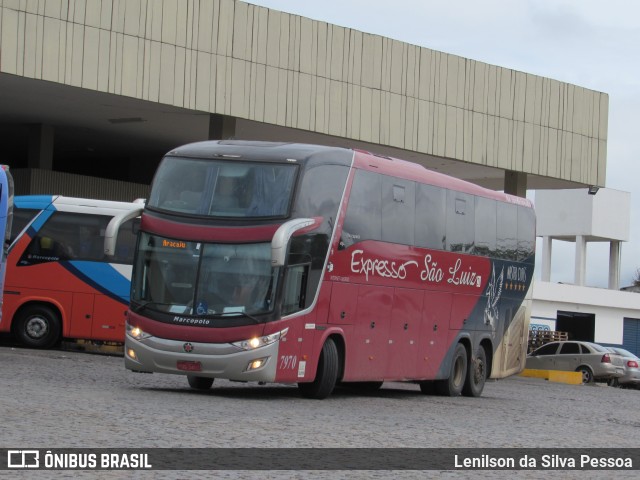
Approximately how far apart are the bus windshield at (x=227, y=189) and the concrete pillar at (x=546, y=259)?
5465 centimetres

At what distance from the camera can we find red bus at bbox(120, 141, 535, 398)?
18188 millimetres

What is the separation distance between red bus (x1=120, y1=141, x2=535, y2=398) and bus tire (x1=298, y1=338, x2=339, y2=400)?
0.02 meters

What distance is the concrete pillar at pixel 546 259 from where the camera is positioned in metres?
71.8

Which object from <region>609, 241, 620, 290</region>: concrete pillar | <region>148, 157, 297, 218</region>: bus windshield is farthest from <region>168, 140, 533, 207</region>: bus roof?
<region>609, 241, 620, 290</region>: concrete pillar

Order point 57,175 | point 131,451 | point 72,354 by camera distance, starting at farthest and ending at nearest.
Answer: point 57,175, point 72,354, point 131,451

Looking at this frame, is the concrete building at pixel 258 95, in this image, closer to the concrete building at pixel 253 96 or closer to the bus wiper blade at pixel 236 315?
the concrete building at pixel 253 96

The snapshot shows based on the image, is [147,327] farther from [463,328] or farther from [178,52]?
[178,52]

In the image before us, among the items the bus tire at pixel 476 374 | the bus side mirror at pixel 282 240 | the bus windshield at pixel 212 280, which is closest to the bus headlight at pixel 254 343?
the bus windshield at pixel 212 280

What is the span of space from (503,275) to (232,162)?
27.7 ft

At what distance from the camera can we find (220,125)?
32562mm

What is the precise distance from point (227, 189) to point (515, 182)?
2301cm

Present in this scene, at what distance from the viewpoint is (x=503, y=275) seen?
25484 mm

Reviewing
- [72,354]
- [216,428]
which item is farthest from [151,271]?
[72,354]

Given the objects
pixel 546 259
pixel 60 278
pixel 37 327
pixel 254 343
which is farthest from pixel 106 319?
pixel 546 259
